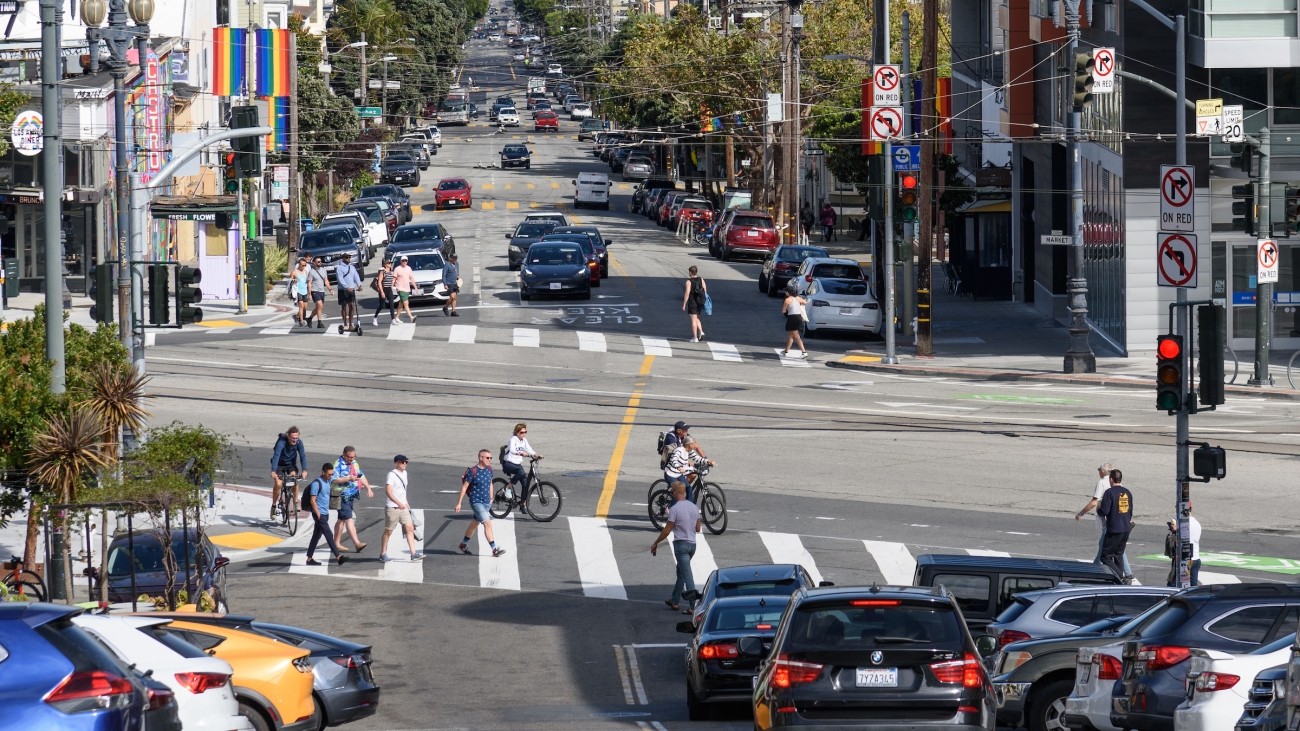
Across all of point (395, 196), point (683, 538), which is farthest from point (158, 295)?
point (395, 196)

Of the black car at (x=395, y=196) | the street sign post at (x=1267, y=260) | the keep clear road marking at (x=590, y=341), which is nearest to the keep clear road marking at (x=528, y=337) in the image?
the keep clear road marking at (x=590, y=341)

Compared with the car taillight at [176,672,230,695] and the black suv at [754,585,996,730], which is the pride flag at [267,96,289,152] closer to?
the car taillight at [176,672,230,695]

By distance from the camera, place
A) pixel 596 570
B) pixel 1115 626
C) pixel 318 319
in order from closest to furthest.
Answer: pixel 1115 626 < pixel 596 570 < pixel 318 319

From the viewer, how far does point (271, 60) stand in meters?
64.2

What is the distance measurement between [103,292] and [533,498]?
23.0ft

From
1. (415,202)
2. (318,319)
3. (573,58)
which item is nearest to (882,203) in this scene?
(318,319)

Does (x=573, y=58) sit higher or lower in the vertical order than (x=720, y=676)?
higher

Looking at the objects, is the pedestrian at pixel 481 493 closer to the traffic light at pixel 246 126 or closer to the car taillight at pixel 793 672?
the traffic light at pixel 246 126

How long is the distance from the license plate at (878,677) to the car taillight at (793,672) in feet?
0.91

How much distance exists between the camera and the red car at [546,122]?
139500 millimetres

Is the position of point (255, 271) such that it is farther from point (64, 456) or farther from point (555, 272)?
point (64, 456)

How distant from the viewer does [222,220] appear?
48.4 m

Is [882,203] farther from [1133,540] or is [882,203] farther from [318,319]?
[1133,540]

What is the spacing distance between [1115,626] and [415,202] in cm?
7700
